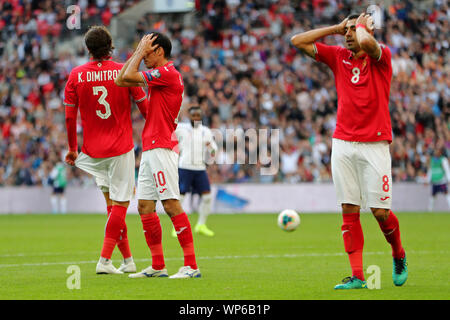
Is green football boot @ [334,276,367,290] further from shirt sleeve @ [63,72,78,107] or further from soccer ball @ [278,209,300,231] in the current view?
soccer ball @ [278,209,300,231]

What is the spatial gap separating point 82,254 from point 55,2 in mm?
24068

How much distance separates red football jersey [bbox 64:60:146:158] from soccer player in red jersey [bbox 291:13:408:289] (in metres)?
2.40

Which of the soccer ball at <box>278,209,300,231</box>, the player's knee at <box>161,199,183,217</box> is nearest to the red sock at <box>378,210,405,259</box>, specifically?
the player's knee at <box>161,199,183,217</box>

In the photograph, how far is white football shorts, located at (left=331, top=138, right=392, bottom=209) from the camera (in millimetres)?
7863

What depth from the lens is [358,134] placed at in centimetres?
787

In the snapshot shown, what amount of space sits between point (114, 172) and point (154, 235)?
96 centimetres

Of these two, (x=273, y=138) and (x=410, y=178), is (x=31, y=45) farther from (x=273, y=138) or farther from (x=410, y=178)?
(x=410, y=178)

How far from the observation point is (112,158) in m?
9.58

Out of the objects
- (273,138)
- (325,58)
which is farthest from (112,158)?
(273,138)

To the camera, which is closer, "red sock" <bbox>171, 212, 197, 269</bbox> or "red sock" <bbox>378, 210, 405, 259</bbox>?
"red sock" <bbox>378, 210, 405, 259</bbox>

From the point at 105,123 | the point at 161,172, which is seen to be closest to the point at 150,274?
the point at 161,172

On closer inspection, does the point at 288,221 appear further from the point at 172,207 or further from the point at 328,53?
the point at 328,53

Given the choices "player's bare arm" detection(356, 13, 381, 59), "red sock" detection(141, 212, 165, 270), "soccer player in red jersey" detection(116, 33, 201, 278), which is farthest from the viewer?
"red sock" detection(141, 212, 165, 270)

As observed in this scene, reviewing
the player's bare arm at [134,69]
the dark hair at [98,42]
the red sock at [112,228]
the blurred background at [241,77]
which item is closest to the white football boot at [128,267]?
the red sock at [112,228]
